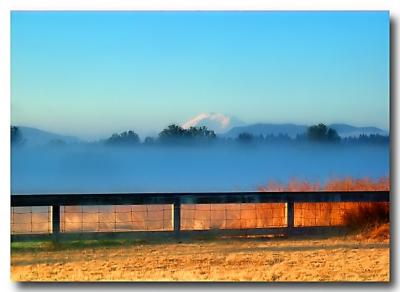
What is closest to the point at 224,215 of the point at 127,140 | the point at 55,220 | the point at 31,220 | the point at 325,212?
the point at 325,212

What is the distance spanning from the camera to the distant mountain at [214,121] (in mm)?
9367

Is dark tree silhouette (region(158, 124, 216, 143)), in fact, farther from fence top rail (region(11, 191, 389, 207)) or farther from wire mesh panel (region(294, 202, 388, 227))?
wire mesh panel (region(294, 202, 388, 227))

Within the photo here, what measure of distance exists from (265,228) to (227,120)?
0.71 m

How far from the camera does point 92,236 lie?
9.41 m

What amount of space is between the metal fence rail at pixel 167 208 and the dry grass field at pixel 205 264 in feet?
0.40

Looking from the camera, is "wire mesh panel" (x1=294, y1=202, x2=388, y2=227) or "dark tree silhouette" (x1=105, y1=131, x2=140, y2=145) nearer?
"dark tree silhouette" (x1=105, y1=131, x2=140, y2=145)

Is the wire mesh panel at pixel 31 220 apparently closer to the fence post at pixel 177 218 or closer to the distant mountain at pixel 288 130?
the fence post at pixel 177 218

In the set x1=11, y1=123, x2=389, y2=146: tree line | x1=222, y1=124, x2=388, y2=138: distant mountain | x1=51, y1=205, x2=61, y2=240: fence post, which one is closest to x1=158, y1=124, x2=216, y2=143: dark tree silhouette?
x1=11, y1=123, x2=389, y2=146: tree line

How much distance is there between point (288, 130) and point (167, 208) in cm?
88

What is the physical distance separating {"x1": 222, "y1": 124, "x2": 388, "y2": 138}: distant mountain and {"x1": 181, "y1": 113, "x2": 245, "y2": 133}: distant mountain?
44 mm

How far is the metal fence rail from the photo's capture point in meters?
9.38

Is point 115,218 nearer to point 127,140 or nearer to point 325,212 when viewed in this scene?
point 127,140

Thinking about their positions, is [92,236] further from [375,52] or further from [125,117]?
[375,52]

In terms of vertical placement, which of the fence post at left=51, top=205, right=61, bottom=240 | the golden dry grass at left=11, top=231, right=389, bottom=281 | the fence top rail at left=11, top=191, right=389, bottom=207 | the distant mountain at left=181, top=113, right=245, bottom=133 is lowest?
the golden dry grass at left=11, top=231, right=389, bottom=281
